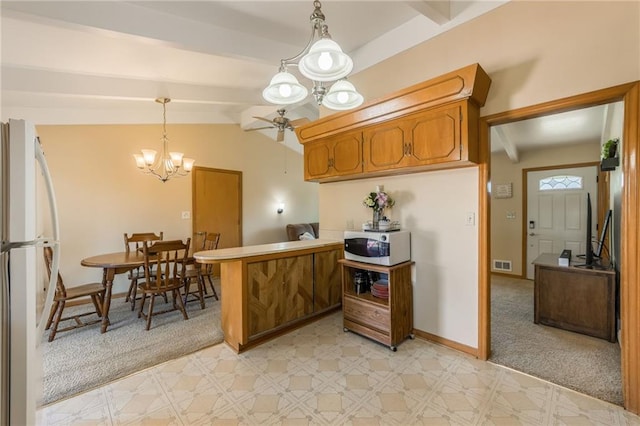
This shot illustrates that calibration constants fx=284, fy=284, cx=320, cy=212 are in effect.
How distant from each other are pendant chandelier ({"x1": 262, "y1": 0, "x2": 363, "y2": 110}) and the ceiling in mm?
981

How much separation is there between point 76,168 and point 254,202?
2.88 metres

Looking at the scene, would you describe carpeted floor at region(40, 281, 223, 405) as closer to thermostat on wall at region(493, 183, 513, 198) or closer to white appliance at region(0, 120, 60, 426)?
white appliance at region(0, 120, 60, 426)

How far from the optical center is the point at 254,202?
5973 millimetres

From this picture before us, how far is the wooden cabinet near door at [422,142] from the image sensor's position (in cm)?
226

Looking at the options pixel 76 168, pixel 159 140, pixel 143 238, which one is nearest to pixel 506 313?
pixel 143 238

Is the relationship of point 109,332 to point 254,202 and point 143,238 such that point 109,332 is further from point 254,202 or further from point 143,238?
point 254,202

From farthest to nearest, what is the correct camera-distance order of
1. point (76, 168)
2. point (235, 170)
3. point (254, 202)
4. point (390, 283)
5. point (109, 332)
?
point (254, 202) → point (235, 170) → point (76, 168) → point (109, 332) → point (390, 283)

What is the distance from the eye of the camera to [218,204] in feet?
17.5

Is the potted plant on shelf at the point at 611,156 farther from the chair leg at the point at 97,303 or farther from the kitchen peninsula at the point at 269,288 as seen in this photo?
the chair leg at the point at 97,303

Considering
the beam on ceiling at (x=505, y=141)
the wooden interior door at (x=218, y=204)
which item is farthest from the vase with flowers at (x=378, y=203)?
the wooden interior door at (x=218, y=204)

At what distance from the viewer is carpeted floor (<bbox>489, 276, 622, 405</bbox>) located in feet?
6.80

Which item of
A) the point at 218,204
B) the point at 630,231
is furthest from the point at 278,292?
the point at 218,204

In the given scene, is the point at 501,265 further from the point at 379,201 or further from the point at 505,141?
the point at 379,201

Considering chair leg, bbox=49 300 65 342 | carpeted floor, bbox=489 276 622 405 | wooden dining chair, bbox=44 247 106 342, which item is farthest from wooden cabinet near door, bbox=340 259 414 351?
chair leg, bbox=49 300 65 342
